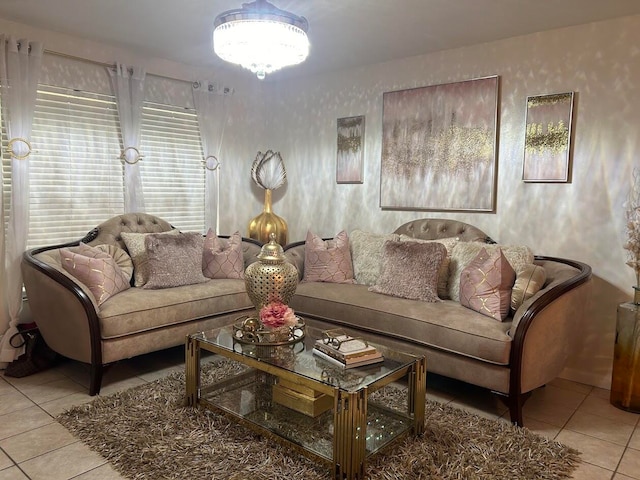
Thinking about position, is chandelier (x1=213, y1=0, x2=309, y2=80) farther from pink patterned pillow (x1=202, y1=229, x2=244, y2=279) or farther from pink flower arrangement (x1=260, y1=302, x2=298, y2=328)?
pink patterned pillow (x1=202, y1=229, x2=244, y2=279)

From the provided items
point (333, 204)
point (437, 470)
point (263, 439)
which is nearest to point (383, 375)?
point (437, 470)

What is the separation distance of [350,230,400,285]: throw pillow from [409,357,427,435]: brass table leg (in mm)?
1390

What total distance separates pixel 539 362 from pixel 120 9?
322cm

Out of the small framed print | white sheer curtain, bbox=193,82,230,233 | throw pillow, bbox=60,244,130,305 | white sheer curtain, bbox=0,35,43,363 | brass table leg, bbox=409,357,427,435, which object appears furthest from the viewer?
white sheer curtain, bbox=193,82,230,233

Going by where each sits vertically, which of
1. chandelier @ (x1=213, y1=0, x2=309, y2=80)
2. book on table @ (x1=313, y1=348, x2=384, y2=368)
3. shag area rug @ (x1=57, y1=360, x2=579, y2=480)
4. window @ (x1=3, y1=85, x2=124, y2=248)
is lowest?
shag area rug @ (x1=57, y1=360, x2=579, y2=480)

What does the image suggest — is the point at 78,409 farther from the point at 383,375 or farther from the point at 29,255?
the point at 383,375

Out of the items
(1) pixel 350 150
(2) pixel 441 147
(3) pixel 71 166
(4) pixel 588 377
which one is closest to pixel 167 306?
(3) pixel 71 166

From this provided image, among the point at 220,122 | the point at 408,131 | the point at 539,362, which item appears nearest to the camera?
the point at 539,362

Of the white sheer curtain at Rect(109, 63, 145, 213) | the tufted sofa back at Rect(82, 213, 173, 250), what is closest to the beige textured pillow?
the tufted sofa back at Rect(82, 213, 173, 250)

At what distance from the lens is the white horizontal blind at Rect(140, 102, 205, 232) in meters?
4.09

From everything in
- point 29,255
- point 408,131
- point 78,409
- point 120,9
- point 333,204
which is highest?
point 120,9

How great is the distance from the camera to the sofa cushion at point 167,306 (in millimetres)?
2811

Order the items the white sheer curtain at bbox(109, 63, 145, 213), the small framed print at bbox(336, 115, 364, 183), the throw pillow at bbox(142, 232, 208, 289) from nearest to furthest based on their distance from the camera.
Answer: the throw pillow at bbox(142, 232, 208, 289), the white sheer curtain at bbox(109, 63, 145, 213), the small framed print at bbox(336, 115, 364, 183)

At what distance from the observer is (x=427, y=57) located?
149 inches
